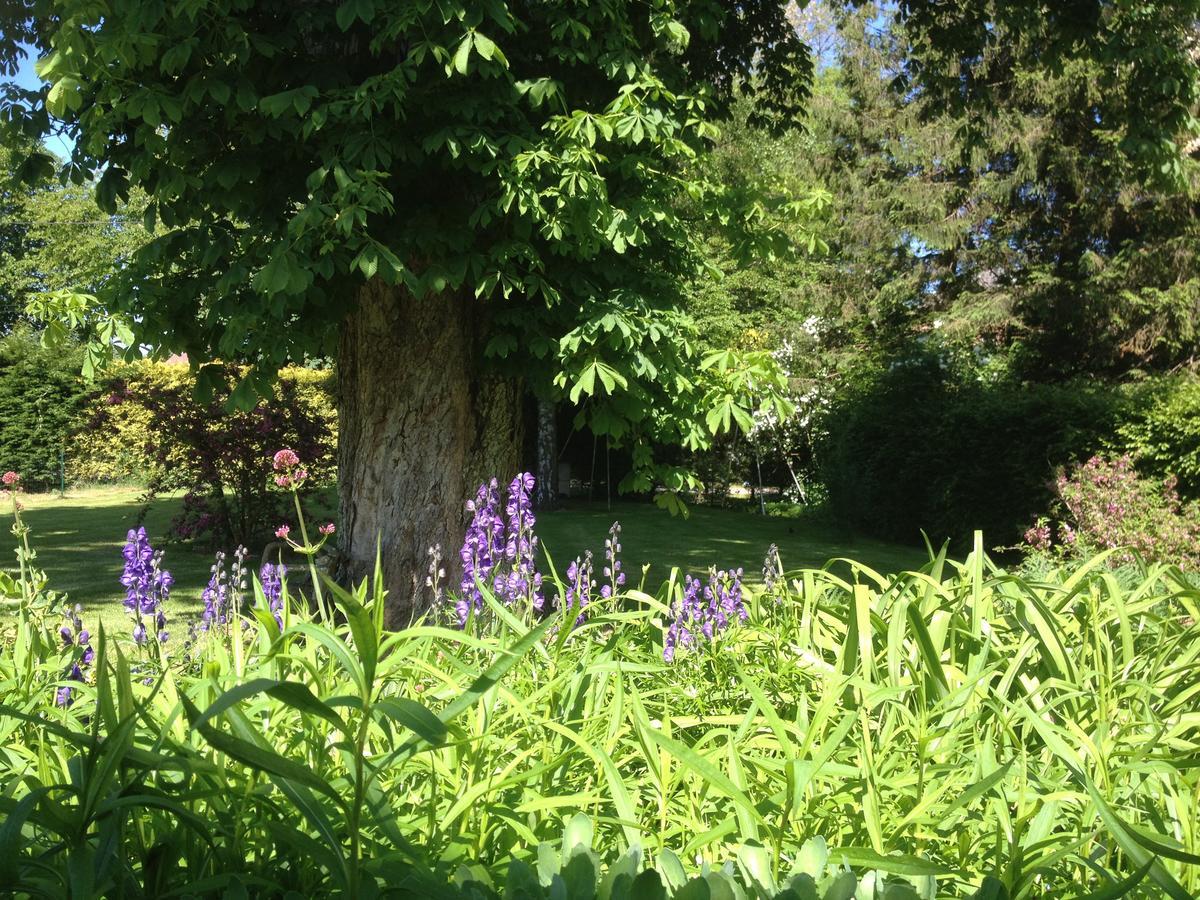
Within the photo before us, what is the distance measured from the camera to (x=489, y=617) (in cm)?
350

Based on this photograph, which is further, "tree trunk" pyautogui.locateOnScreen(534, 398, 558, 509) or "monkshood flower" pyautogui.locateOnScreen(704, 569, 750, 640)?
"tree trunk" pyautogui.locateOnScreen(534, 398, 558, 509)

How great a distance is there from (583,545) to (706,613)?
8843mm

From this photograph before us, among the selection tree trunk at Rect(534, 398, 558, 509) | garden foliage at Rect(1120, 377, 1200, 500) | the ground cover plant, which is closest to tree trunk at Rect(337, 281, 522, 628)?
the ground cover plant

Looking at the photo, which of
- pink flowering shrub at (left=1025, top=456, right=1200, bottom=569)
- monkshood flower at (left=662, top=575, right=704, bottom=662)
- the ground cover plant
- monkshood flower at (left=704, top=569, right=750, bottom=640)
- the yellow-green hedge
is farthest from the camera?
the yellow-green hedge

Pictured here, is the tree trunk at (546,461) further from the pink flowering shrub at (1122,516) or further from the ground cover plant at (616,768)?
the ground cover plant at (616,768)

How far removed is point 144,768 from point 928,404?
47.5 ft

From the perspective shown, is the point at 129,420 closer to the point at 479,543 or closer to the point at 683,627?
the point at 479,543

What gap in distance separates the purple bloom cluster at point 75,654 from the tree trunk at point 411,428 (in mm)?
2135

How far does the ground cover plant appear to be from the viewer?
1.28 meters

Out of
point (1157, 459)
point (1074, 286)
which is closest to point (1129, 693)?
point (1157, 459)

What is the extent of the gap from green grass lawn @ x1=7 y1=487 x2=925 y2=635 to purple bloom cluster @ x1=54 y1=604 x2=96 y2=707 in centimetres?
447

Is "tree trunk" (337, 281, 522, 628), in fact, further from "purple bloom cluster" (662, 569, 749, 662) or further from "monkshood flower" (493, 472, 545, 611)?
"purple bloom cluster" (662, 569, 749, 662)

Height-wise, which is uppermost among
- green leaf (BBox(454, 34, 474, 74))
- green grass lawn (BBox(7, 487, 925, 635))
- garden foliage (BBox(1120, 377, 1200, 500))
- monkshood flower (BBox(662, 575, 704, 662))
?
green leaf (BBox(454, 34, 474, 74))

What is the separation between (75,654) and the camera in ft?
8.19
